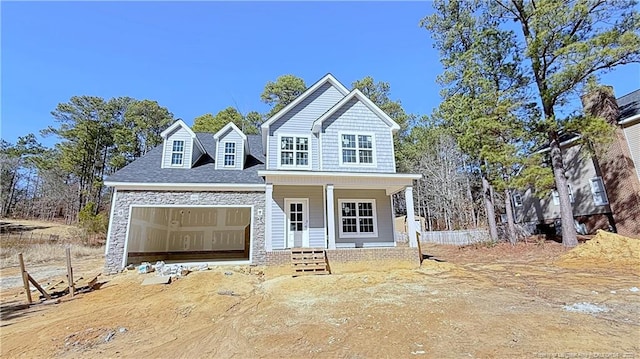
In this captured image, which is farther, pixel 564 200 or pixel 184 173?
pixel 564 200

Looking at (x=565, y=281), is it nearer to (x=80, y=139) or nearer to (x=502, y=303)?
(x=502, y=303)

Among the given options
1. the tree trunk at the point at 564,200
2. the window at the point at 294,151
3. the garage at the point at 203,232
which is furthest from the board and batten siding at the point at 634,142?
the garage at the point at 203,232

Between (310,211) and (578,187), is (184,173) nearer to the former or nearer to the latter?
(310,211)

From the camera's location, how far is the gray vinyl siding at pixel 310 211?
1270 cm

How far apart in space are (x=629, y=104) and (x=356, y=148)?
18140 mm

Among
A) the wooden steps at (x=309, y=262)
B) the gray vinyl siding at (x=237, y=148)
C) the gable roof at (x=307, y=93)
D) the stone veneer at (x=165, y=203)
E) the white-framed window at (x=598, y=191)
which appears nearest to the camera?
the wooden steps at (x=309, y=262)

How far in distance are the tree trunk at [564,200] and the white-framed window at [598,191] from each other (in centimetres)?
596

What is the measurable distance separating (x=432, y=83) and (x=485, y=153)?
23.7 ft

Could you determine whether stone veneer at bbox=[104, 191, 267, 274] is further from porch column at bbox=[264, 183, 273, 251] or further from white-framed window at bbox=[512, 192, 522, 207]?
white-framed window at bbox=[512, 192, 522, 207]

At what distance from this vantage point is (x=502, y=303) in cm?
631

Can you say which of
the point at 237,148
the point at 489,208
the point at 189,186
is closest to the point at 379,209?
the point at 237,148

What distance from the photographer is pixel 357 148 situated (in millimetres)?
13477

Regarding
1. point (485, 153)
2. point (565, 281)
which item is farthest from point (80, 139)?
point (565, 281)

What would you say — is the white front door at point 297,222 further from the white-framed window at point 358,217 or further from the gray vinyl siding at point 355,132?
the gray vinyl siding at point 355,132
